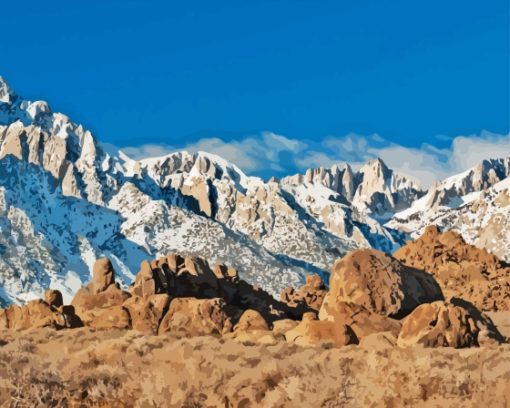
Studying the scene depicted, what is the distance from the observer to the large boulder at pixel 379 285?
40.8 metres

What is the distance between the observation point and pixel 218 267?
250 feet

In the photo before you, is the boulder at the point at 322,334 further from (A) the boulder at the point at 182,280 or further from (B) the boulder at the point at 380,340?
(A) the boulder at the point at 182,280

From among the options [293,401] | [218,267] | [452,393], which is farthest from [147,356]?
[218,267]

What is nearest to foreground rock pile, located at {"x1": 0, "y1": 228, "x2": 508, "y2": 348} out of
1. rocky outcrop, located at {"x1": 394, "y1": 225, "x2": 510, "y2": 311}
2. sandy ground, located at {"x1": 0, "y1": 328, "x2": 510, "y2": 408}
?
rocky outcrop, located at {"x1": 394, "y1": 225, "x2": 510, "y2": 311}

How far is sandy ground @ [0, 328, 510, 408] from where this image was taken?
16250mm

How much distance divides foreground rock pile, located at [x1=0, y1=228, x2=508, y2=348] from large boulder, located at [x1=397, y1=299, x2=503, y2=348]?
0.03 meters

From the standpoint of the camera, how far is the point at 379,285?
137 feet

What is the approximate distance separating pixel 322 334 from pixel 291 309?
36143 mm

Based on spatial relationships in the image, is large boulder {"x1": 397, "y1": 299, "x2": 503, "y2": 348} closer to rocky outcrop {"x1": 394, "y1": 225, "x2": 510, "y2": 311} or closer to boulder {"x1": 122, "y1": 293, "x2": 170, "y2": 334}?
boulder {"x1": 122, "y1": 293, "x2": 170, "y2": 334}

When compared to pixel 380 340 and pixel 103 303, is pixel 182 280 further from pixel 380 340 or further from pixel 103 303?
pixel 380 340

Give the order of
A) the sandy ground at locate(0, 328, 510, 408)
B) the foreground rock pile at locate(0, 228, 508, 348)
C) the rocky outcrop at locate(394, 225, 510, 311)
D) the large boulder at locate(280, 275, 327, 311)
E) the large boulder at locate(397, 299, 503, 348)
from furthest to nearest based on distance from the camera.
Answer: the large boulder at locate(280, 275, 327, 311), the rocky outcrop at locate(394, 225, 510, 311), the foreground rock pile at locate(0, 228, 508, 348), the large boulder at locate(397, 299, 503, 348), the sandy ground at locate(0, 328, 510, 408)

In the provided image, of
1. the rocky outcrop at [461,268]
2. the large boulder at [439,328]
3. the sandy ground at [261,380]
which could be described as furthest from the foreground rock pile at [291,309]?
the sandy ground at [261,380]

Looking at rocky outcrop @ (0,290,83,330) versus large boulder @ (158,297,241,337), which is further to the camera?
rocky outcrop @ (0,290,83,330)

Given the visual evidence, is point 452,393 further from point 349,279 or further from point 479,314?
point 349,279
